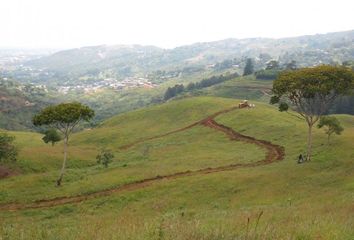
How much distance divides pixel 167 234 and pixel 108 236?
60.6 inches

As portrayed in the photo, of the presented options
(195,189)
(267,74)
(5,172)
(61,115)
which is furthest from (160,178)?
(267,74)

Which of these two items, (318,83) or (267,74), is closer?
(318,83)

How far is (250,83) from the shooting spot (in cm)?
18938

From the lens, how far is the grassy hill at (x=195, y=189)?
46.7ft

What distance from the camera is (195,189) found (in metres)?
42.5

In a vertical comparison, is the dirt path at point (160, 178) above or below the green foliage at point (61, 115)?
below

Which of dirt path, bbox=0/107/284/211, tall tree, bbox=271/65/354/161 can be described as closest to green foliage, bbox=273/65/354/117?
tall tree, bbox=271/65/354/161

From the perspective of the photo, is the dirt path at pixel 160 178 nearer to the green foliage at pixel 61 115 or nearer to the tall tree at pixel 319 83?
the green foliage at pixel 61 115

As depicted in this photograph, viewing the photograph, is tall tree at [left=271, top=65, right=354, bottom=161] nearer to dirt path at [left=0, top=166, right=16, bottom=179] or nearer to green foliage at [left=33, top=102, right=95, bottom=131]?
green foliage at [left=33, top=102, right=95, bottom=131]

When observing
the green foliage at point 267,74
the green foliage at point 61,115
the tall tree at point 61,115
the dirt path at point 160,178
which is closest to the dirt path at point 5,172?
the tall tree at point 61,115

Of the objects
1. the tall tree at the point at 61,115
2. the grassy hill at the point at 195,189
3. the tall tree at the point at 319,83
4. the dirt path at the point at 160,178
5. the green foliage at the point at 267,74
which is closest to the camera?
the grassy hill at the point at 195,189

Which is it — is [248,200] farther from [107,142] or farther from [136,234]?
[107,142]

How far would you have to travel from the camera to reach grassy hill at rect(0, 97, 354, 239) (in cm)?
1423

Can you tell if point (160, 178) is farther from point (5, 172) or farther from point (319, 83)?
point (319, 83)
